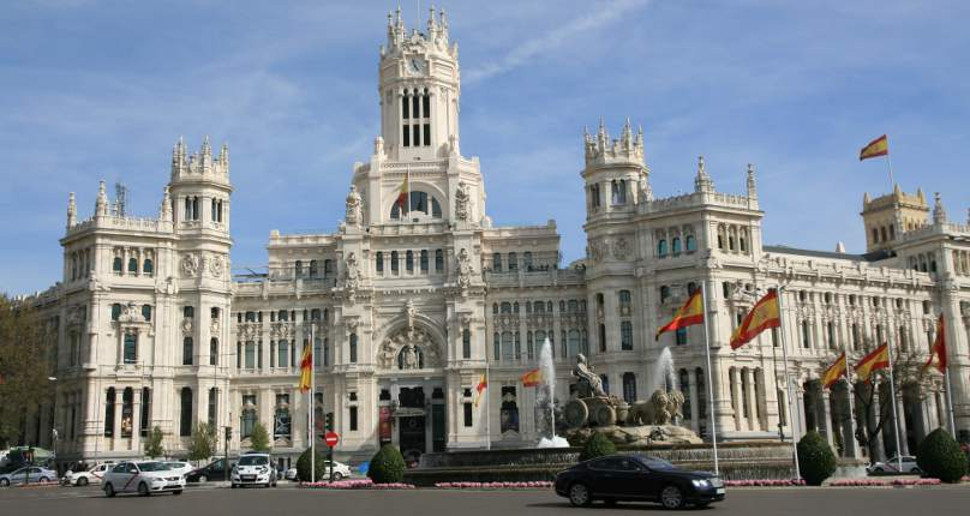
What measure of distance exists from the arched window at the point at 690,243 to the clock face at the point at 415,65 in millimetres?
37368

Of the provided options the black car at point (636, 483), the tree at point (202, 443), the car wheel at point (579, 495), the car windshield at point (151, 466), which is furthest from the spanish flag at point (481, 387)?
the car wheel at point (579, 495)

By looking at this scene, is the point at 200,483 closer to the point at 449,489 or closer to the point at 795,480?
the point at 449,489

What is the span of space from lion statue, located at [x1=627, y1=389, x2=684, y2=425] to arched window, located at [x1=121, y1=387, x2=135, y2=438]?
5449 cm

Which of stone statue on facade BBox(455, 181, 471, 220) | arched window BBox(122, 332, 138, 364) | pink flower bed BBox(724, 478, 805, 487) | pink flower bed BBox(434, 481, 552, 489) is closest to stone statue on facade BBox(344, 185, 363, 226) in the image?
stone statue on facade BBox(455, 181, 471, 220)

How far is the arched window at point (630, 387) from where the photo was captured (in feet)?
311

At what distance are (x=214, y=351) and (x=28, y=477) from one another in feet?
78.2

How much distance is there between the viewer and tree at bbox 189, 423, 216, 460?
89.6 meters

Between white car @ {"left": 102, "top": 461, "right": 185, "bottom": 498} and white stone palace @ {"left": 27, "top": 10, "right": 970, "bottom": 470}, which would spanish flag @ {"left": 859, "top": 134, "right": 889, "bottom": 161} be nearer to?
white stone palace @ {"left": 27, "top": 10, "right": 970, "bottom": 470}

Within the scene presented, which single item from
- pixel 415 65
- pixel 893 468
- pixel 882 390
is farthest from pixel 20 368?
pixel 882 390

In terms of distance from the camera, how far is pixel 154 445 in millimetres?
89562

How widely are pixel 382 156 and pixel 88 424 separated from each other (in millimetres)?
39626

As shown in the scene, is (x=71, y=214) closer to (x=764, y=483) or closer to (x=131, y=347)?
(x=131, y=347)

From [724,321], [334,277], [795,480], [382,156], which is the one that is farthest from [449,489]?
[382,156]

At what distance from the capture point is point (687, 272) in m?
94.1
